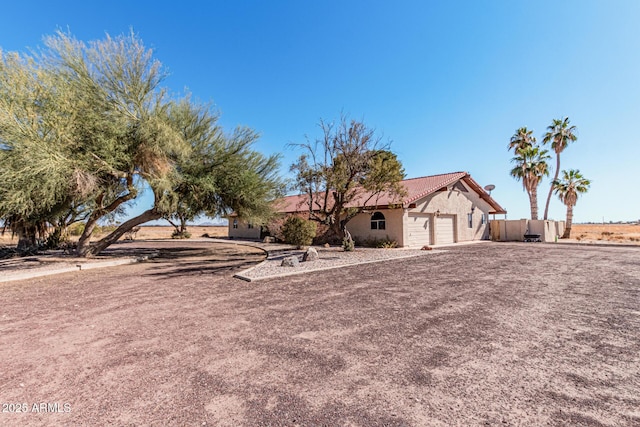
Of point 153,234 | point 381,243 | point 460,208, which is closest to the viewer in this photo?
point 381,243

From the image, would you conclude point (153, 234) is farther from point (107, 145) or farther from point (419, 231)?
point (419, 231)

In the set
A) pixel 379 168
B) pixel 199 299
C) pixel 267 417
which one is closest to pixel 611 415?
pixel 267 417

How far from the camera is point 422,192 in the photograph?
19.1 meters

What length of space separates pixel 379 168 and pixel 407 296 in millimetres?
8534

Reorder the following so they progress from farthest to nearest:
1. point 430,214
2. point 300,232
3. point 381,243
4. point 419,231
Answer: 1. point 430,214
2. point 419,231
3. point 381,243
4. point 300,232

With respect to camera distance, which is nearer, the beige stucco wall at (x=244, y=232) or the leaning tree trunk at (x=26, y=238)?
the leaning tree trunk at (x=26, y=238)

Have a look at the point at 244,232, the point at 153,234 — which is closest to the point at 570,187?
the point at 244,232

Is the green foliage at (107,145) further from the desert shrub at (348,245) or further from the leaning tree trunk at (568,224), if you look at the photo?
the leaning tree trunk at (568,224)

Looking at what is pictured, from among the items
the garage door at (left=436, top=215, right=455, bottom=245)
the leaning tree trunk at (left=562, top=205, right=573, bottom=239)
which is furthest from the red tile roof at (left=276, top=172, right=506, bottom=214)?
the leaning tree trunk at (left=562, top=205, right=573, bottom=239)

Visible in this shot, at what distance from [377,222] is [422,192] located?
11.4ft

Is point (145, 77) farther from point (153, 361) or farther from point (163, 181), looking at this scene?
point (153, 361)

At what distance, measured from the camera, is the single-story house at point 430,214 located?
18.2 meters

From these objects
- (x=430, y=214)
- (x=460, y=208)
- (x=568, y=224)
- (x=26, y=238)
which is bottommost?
(x=26, y=238)

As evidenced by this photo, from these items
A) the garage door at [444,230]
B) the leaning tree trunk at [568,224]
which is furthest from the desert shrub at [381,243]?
the leaning tree trunk at [568,224]
